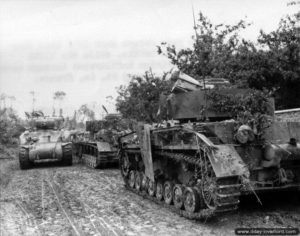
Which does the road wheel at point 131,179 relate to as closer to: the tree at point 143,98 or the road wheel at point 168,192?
the road wheel at point 168,192

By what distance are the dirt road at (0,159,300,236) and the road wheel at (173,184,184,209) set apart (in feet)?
0.75

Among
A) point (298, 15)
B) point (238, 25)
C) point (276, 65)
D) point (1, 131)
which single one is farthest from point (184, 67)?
point (1, 131)

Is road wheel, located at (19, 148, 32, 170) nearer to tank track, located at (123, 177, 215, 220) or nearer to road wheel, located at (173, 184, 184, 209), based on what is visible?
tank track, located at (123, 177, 215, 220)

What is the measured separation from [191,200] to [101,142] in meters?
10.7

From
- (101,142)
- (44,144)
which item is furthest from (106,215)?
(44,144)

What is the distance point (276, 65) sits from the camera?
1741 centimetres

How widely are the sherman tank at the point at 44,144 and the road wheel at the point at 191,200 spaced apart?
1178cm

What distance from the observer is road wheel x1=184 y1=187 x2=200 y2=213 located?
23.8ft

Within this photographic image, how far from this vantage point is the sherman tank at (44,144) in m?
18.1

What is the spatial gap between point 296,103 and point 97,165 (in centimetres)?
923

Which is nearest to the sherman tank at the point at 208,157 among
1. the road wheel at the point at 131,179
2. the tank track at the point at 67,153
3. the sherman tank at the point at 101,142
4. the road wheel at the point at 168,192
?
the road wheel at the point at 168,192

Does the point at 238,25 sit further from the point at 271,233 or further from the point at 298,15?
the point at 271,233

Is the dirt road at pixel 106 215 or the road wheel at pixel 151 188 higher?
the road wheel at pixel 151 188

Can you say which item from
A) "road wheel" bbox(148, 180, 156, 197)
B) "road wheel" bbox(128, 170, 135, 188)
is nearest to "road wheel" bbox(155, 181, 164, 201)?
"road wheel" bbox(148, 180, 156, 197)
